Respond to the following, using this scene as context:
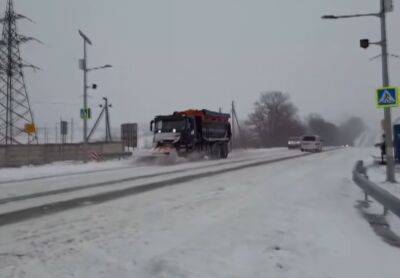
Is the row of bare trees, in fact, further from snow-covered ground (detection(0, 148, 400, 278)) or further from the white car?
snow-covered ground (detection(0, 148, 400, 278))

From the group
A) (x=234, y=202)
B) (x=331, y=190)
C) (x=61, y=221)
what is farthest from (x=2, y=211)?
(x=331, y=190)

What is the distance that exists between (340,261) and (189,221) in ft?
11.0

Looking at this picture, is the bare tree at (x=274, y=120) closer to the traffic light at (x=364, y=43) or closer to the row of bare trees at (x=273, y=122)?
the row of bare trees at (x=273, y=122)

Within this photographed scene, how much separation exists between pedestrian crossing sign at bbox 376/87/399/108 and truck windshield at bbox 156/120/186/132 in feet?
54.5

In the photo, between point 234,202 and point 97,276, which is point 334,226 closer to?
point 234,202

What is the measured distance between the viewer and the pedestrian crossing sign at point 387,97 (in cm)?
1656

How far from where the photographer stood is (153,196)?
12945 millimetres

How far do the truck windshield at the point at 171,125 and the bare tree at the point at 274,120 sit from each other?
82393 mm

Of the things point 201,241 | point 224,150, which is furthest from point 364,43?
point 224,150

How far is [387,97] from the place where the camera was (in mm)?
16672

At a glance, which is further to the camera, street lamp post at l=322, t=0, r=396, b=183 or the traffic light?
the traffic light

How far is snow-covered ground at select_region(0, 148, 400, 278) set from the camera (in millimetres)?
6000

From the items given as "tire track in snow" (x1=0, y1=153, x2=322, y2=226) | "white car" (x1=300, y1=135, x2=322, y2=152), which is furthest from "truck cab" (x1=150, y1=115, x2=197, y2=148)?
"white car" (x1=300, y1=135, x2=322, y2=152)

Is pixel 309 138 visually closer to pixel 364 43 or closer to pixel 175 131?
pixel 175 131
